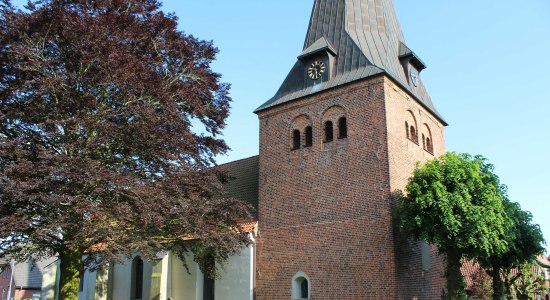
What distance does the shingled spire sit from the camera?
19609mm

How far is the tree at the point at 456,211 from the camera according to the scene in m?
15.0

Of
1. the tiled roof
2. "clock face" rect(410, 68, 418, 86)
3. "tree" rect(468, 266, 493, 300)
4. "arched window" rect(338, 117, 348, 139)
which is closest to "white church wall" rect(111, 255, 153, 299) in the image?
the tiled roof

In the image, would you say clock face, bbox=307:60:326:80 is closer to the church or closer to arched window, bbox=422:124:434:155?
the church

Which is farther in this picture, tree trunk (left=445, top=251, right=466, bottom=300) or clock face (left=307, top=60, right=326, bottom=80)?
clock face (left=307, top=60, right=326, bottom=80)

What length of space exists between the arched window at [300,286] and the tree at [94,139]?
10.5 feet

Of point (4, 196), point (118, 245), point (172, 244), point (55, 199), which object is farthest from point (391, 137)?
point (4, 196)

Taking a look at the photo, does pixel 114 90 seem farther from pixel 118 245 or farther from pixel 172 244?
pixel 172 244

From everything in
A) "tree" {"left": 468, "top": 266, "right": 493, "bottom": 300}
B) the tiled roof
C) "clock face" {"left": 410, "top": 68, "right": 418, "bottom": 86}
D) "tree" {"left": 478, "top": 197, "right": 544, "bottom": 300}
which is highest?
"clock face" {"left": 410, "top": 68, "right": 418, "bottom": 86}

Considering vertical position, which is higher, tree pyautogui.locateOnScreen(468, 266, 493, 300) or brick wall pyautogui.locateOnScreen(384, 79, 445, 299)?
brick wall pyautogui.locateOnScreen(384, 79, 445, 299)

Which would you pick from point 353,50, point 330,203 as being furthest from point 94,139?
point 353,50

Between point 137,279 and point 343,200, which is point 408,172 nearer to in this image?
point 343,200

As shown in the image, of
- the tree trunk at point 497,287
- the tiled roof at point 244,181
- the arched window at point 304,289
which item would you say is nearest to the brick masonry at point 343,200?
the arched window at point 304,289

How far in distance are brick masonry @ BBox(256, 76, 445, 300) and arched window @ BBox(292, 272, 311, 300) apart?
0.70ft

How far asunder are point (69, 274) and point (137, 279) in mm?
9713
